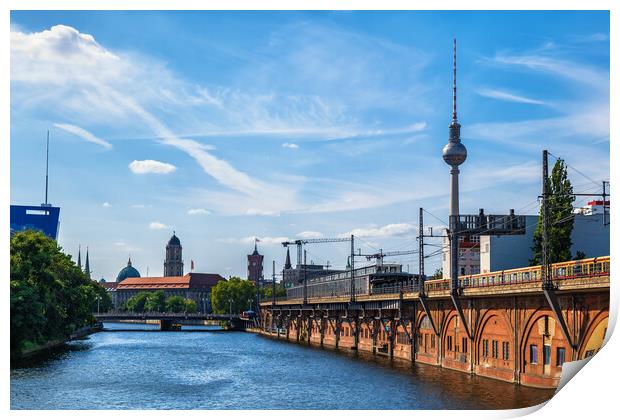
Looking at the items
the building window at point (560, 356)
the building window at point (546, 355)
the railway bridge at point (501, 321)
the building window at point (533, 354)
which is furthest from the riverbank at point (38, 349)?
the building window at point (560, 356)

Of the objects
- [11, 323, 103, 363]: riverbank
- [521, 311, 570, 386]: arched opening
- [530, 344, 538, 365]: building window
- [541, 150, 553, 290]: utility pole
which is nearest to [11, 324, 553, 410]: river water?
[521, 311, 570, 386]: arched opening

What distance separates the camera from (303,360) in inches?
4058

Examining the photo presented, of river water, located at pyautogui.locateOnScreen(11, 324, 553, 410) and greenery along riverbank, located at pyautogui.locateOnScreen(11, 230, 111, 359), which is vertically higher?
greenery along riverbank, located at pyautogui.locateOnScreen(11, 230, 111, 359)

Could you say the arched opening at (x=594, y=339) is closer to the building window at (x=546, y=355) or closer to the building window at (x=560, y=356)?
the building window at (x=560, y=356)

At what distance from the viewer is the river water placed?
59.6 metres

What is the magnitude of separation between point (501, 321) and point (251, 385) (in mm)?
22458

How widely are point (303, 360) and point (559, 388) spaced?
49399mm

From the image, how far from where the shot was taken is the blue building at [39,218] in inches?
7023

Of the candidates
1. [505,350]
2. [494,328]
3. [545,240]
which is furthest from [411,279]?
[545,240]

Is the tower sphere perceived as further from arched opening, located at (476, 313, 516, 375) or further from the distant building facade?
arched opening, located at (476, 313, 516, 375)

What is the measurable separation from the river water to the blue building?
3185 inches
